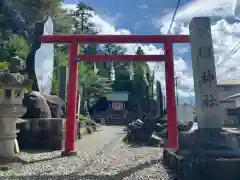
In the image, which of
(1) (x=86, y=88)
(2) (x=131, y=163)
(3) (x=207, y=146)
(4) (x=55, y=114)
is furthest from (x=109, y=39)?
(1) (x=86, y=88)

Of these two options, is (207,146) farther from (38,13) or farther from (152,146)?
(38,13)

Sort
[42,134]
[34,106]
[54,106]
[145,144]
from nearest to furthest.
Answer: [42,134] < [34,106] < [145,144] < [54,106]

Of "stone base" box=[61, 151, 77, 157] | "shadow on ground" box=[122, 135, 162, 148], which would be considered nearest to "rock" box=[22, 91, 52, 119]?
"stone base" box=[61, 151, 77, 157]

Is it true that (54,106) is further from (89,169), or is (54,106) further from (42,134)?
(89,169)

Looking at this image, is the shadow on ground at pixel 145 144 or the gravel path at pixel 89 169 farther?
the shadow on ground at pixel 145 144

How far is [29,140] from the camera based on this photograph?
31.2 feet

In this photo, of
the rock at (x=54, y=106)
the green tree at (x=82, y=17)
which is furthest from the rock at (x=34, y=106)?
the green tree at (x=82, y=17)

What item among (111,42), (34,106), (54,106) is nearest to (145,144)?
(54,106)

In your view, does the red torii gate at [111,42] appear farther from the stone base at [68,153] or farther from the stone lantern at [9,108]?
the stone lantern at [9,108]

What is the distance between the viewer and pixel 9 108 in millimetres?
6801

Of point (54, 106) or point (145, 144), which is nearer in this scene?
point (145, 144)

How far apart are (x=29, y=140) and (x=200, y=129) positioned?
6.73m

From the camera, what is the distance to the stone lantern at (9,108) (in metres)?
6.79

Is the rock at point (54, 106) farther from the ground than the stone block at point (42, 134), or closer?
farther from the ground
